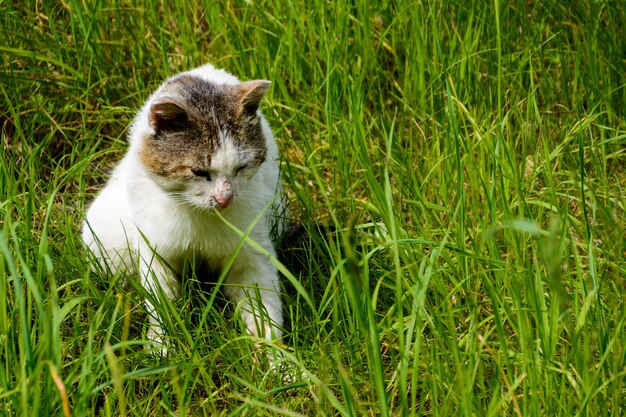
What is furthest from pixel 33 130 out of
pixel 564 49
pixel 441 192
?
pixel 564 49

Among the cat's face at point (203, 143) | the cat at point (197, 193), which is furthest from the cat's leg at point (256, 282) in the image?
the cat's face at point (203, 143)

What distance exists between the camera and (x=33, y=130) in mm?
4496

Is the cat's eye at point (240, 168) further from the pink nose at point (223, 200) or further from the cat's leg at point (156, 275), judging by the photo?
the cat's leg at point (156, 275)

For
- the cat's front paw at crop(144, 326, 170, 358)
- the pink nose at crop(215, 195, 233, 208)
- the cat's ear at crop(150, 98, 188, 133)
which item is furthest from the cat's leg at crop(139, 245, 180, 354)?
the cat's ear at crop(150, 98, 188, 133)

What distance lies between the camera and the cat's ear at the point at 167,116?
318cm

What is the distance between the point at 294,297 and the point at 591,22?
2.27 metres

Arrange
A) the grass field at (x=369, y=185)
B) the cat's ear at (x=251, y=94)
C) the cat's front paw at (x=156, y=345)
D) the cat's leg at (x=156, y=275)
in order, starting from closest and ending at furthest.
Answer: the grass field at (x=369, y=185) < the cat's front paw at (x=156, y=345) < the cat's ear at (x=251, y=94) < the cat's leg at (x=156, y=275)

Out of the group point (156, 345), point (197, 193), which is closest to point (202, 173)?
point (197, 193)

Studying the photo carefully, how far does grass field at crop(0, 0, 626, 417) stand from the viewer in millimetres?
2803

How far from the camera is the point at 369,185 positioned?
368 centimetres

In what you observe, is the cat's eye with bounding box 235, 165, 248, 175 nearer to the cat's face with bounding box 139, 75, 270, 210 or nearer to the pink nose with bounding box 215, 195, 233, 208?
the cat's face with bounding box 139, 75, 270, 210

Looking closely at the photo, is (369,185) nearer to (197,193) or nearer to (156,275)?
(197,193)

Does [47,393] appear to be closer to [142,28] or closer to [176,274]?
[176,274]

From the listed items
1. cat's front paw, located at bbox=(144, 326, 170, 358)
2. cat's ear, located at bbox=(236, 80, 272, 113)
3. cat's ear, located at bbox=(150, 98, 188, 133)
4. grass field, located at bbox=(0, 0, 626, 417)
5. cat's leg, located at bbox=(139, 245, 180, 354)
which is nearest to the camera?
grass field, located at bbox=(0, 0, 626, 417)
